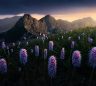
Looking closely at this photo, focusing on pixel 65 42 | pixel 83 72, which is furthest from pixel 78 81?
pixel 65 42

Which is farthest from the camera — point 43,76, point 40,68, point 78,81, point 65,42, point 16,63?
point 65,42

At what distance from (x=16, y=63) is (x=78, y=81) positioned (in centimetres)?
371

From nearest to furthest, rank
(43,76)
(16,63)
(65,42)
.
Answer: (43,76) < (16,63) < (65,42)

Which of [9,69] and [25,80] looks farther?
[9,69]

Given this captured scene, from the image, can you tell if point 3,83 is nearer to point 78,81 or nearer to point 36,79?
point 36,79

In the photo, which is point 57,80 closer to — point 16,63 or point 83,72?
point 83,72

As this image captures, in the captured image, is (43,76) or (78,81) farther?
(43,76)

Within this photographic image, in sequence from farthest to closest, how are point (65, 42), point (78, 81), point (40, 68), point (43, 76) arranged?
point (65, 42)
point (40, 68)
point (43, 76)
point (78, 81)

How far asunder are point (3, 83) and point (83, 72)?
9.46 feet

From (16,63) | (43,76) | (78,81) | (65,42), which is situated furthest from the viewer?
(65,42)

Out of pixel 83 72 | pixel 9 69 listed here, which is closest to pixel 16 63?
pixel 9 69

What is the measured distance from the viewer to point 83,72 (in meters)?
11.4

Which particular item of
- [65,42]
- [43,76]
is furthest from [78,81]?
Answer: [65,42]

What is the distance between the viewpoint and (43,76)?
11695 mm
